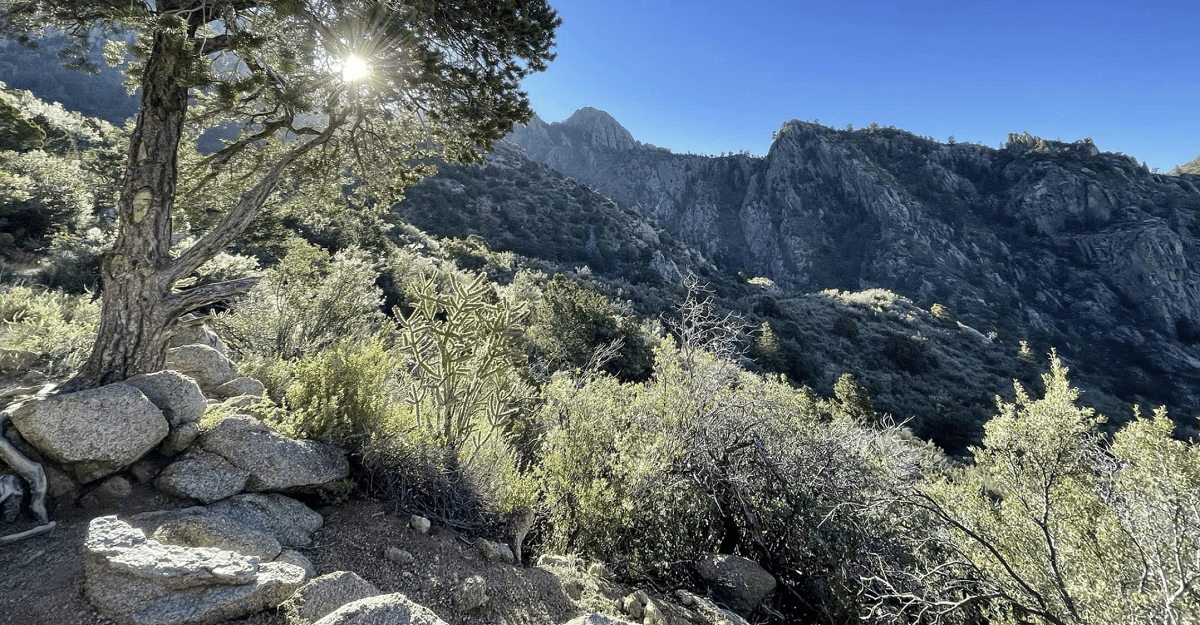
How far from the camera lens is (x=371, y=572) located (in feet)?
9.13

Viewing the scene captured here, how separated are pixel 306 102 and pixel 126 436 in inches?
133

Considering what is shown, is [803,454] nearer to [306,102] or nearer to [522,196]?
[306,102]

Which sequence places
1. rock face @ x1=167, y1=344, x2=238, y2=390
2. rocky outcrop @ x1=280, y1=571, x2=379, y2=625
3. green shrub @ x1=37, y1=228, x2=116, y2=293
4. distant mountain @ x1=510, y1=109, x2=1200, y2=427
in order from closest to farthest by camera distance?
1. rocky outcrop @ x1=280, y1=571, x2=379, y2=625
2. rock face @ x1=167, y1=344, x2=238, y2=390
3. green shrub @ x1=37, y1=228, x2=116, y2=293
4. distant mountain @ x1=510, y1=109, x2=1200, y2=427

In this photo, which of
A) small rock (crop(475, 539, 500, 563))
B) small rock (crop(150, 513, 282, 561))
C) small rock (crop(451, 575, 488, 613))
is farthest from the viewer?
small rock (crop(475, 539, 500, 563))

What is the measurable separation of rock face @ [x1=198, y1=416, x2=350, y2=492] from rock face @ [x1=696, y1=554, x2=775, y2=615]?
3.88 m

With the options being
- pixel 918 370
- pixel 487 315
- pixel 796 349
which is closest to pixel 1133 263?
pixel 918 370

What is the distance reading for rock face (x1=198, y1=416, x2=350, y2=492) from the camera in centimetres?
314

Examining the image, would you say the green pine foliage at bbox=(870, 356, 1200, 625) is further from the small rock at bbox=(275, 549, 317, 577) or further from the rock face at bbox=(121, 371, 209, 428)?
the rock face at bbox=(121, 371, 209, 428)

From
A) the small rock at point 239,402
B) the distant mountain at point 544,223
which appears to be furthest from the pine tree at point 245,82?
the distant mountain at point 544,223

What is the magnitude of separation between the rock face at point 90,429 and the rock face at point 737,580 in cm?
500

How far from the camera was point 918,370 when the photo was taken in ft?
86.8

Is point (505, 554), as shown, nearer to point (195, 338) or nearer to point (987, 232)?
point (195, 338)

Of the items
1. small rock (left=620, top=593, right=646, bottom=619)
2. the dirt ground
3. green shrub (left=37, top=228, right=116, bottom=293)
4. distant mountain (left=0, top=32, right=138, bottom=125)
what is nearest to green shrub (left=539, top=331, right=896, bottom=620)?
small rock (left=620, top=593, right=646, bottom=619)

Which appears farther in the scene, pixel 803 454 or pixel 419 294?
pixel 803 454
